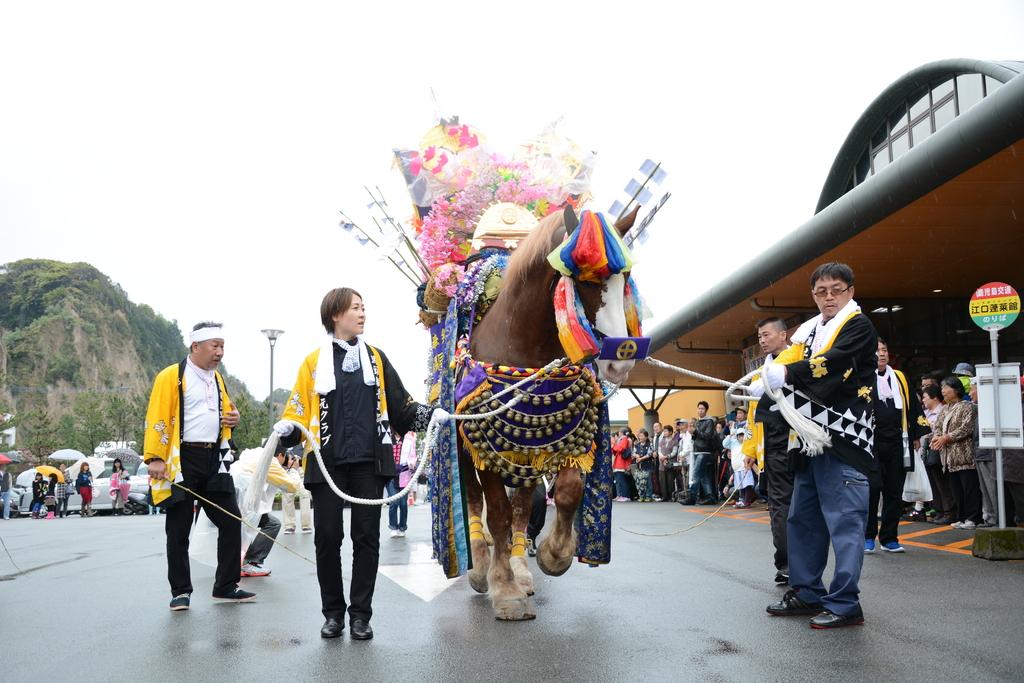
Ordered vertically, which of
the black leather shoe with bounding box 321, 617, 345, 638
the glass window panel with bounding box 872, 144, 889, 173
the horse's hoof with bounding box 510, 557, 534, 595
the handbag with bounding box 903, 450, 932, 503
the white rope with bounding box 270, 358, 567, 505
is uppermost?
the glass window panel with bounding box 872, 144, 889, 173

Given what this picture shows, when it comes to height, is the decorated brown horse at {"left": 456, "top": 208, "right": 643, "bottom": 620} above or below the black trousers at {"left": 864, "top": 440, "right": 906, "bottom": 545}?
above

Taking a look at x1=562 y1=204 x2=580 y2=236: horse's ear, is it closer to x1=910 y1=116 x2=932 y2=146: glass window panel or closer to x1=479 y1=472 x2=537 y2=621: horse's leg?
x1=479 y1=472 x2=537 y2=621: horse's leg

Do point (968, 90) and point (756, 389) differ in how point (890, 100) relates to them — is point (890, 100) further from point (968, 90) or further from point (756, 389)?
point (756, 389)

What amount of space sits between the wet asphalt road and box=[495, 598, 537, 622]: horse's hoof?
9cm

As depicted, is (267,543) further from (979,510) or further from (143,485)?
(143,485)

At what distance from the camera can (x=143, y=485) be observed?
2480cm

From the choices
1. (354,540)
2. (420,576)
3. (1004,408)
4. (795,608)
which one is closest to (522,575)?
(354,540)

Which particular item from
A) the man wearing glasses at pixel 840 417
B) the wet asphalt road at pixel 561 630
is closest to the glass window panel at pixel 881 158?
the wet asphalt road at pixel 561 630

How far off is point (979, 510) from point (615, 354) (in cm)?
744

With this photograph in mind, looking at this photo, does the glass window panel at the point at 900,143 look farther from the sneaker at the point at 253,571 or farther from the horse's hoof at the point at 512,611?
the horse's hoof at the point at 512,611

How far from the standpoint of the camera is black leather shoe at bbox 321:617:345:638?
4.80 meters

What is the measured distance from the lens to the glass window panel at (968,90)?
23125 mm

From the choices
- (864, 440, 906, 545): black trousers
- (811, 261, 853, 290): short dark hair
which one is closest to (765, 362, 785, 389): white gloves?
(811, 261, 853, 290): short dark hair

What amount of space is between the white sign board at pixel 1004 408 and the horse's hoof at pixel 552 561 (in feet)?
15.2
